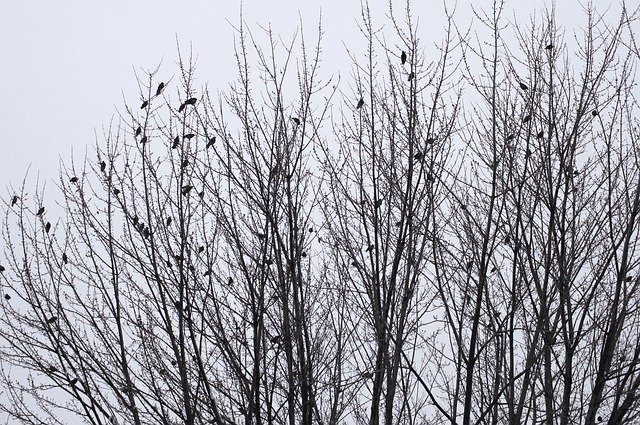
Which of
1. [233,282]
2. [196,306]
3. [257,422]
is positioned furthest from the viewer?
[233,282]

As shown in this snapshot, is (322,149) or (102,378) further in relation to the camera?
(322,149)

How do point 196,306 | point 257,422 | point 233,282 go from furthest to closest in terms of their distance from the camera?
point 233,282
point 196,306
point 257,422

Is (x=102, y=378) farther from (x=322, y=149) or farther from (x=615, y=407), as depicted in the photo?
(x=615, y=407)

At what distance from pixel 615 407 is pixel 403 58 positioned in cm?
286

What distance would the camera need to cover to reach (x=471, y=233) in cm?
577

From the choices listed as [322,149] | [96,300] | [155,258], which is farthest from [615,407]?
[96,300]

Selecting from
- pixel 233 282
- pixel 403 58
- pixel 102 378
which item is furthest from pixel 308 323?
pixel 403 58

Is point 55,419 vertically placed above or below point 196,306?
below

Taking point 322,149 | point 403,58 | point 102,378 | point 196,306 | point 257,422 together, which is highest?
point 403,58

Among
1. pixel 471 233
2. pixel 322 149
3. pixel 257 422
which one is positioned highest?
pixel 322 149

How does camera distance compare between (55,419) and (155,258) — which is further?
(55,419)

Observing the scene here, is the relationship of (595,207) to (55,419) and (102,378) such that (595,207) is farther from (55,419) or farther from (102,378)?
(55,419)

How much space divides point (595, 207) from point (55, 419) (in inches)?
176

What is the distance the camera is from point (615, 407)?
198 inches
